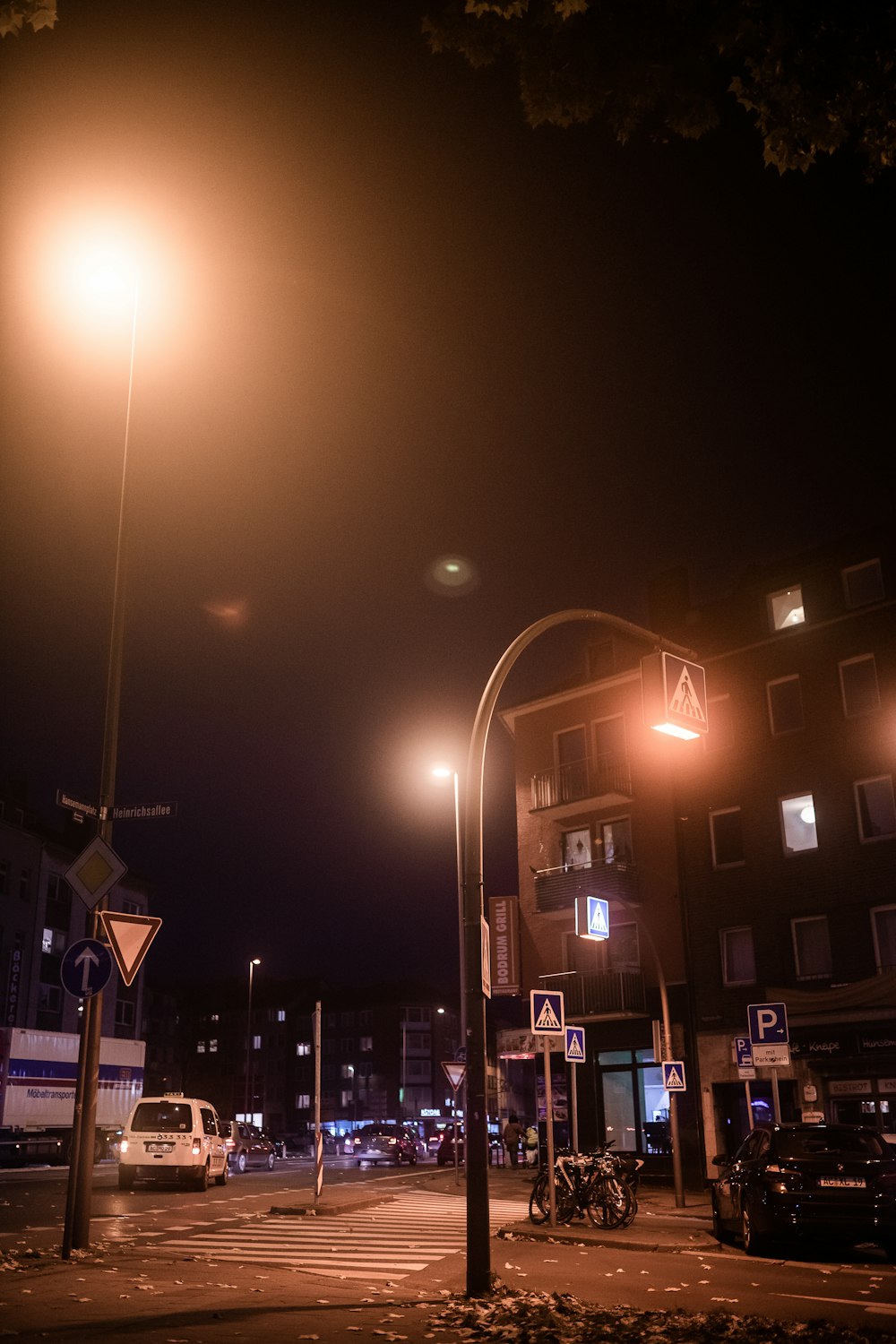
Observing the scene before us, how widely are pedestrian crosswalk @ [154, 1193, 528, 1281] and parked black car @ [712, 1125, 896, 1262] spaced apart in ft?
12.7

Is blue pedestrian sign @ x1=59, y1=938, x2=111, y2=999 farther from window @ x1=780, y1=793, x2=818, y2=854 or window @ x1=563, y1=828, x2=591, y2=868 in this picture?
window @ x1=563, y1=828, x2=591, y2=868

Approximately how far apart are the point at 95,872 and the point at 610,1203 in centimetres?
974

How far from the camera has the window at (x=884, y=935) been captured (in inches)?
1064

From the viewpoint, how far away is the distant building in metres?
27.6

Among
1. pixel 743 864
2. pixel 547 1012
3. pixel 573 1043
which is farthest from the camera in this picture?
pixel 743 864

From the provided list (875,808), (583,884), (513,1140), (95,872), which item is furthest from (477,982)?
(513,1140)

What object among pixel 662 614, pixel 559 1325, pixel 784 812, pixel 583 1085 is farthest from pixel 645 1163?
pixel 559 1325

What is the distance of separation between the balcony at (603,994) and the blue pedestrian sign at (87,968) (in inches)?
831

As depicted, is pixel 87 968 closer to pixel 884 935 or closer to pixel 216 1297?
pixel 216 1297

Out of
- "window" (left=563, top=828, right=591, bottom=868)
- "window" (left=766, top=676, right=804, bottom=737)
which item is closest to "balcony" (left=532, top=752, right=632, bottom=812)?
"window" (left=563, top=828, right=591, bottom=868)

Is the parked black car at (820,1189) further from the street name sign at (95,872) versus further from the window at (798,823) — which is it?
the window at (798,823)

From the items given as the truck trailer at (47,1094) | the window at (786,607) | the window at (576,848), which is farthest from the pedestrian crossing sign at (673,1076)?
the truck trailer at (47,1094)

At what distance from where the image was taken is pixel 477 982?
1117 centimetres

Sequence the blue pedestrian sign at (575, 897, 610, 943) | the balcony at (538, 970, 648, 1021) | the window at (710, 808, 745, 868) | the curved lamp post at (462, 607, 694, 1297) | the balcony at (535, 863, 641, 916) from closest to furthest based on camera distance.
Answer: the curved lamp post at (462, 607, 694, 1297), the blue pedestrian sign at (575, 897, 610, 943), the window at (710, 808, 745, 868), the balcony at (538, 970, 648, 1021), the balcony at (535, 863, 641, 916)
